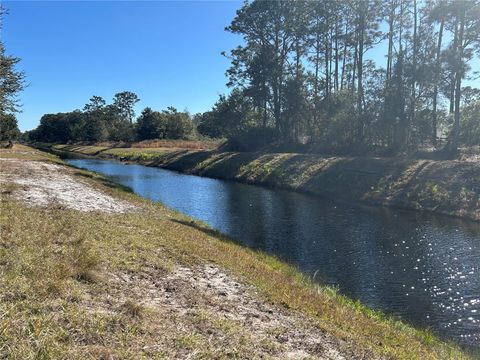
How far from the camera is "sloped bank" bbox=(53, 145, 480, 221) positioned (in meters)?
27.3

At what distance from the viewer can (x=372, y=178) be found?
33938mm

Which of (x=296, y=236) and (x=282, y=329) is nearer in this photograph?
(x=282, y=329)

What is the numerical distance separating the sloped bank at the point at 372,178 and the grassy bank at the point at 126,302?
63.9 ft

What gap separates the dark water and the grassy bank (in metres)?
2.04

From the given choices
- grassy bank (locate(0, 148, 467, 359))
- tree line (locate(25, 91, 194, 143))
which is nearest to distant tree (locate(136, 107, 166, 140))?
tree line (locate(25, 91, 194, 143))

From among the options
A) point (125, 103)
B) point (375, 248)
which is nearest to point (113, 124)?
point (125, 103)

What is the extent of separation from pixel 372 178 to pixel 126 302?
30.8 m

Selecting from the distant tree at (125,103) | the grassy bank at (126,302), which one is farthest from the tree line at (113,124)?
the grassy bank at (126,302)

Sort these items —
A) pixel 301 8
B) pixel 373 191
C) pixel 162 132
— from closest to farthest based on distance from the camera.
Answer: pixel 373 191, pixel 301 8, pixel 162 132

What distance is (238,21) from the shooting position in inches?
2330

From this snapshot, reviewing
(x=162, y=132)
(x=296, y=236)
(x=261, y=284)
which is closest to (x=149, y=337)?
(x=261, y=284)

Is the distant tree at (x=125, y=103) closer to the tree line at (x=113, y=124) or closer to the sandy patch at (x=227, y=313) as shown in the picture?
the tree line at (x=113, y=124)

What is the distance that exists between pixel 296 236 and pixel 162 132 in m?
94.8

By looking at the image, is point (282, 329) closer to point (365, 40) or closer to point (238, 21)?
point (365, 40)
